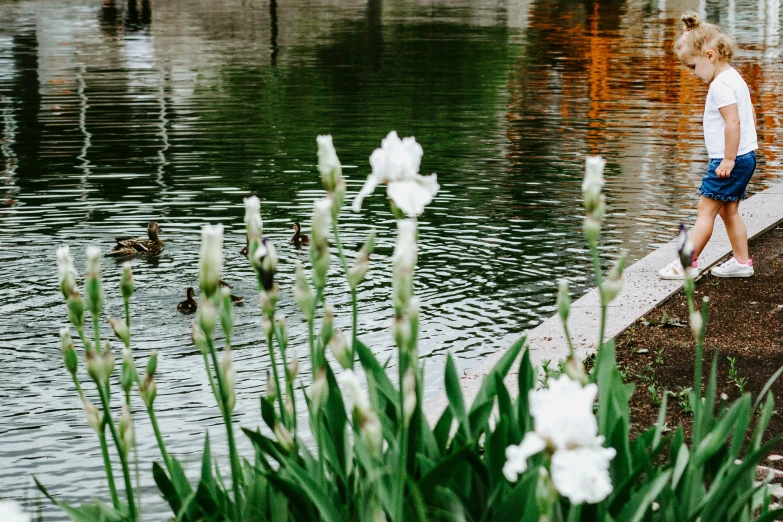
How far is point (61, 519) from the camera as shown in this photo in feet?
15.5

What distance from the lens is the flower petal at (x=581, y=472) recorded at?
1788 mm

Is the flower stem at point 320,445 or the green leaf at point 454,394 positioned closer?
the flower stem at point 320,445

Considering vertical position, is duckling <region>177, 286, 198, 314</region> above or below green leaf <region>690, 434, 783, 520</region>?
below

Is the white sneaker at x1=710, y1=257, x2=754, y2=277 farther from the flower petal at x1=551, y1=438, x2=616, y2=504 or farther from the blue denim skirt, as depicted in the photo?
the flower petal at x1=551, y1=438, x2=616, y2=504

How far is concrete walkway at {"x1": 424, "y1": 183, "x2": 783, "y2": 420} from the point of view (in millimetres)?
5289

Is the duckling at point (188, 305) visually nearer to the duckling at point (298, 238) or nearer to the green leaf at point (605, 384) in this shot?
the duckling at point (298, 238)

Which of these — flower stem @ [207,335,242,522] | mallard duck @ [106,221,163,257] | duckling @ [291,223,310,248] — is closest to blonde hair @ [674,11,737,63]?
duckling @ [291,223,310,248]

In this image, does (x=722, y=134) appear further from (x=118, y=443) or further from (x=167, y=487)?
(x=118, y=443)

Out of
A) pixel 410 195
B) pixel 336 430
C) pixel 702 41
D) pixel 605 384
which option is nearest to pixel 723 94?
pixel 702 41

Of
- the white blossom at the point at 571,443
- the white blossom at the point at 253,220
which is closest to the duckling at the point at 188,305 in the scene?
the white blossom at the point at 253,220

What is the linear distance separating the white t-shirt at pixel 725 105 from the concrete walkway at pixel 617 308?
33.4 inches

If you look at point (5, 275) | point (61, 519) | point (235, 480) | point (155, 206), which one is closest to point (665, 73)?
point (155, 206)

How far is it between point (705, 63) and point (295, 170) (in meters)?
6.30

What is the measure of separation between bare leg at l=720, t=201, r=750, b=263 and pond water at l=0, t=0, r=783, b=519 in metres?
1.25
